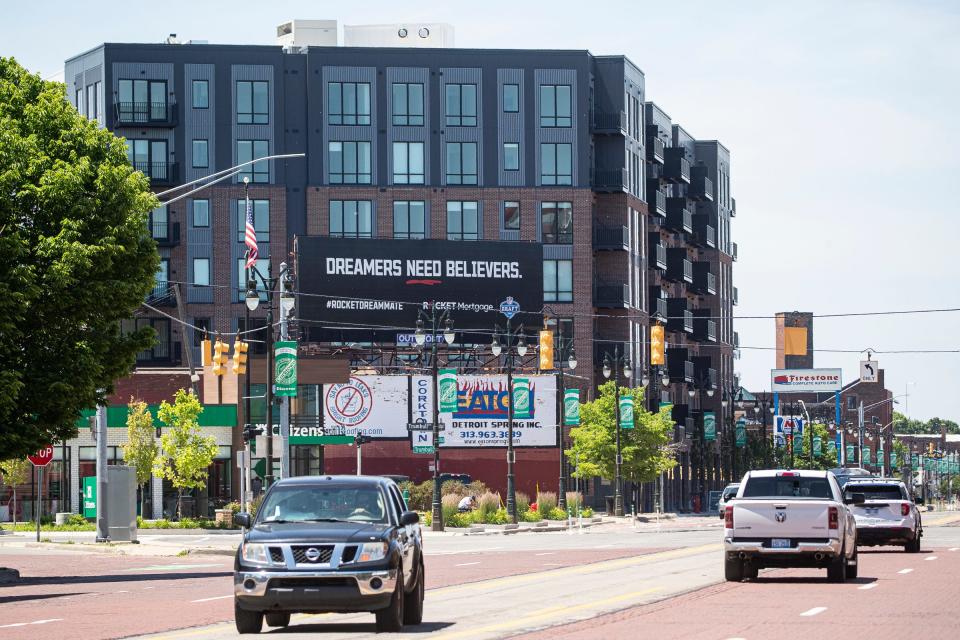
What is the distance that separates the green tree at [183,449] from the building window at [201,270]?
33833mm

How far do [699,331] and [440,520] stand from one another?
7732cm

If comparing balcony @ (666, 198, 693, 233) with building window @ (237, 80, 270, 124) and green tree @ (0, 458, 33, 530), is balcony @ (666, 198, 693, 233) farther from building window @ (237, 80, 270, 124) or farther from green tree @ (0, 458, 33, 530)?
green tree @ (0, 458, 33, 530)

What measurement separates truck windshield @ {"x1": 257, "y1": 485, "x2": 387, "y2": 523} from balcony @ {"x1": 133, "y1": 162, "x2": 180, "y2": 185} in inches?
3435

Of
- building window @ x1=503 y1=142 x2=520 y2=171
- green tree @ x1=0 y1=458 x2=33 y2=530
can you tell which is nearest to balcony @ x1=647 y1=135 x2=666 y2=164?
building window @ x1=503 y1=142 x2=520 y2=171

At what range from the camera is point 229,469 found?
285ft

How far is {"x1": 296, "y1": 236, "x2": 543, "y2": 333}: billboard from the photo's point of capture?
9756 cm

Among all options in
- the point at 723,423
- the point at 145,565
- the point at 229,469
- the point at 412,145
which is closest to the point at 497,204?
the point at 412,145

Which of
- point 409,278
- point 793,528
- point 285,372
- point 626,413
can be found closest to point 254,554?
point 793,528

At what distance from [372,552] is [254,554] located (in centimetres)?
141

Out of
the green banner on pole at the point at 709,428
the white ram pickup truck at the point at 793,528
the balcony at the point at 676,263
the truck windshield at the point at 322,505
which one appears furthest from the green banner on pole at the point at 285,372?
the balcony at the point at 676,263

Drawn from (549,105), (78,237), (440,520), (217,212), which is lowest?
(440,520)

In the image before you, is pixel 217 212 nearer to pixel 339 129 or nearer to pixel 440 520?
pixel 339 129

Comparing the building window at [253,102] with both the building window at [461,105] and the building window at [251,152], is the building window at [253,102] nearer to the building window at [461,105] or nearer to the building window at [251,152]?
the building window at [251,152]

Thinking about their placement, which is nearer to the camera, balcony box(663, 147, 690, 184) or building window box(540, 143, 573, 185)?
building window box(540, 143, 573, 185)
